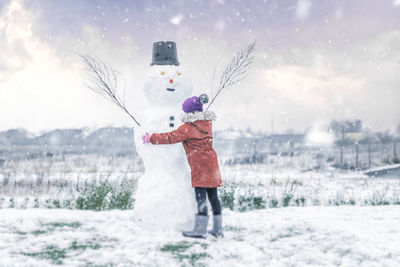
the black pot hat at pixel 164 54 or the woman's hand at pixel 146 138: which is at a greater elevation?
the black pot hat at pixel 164 54

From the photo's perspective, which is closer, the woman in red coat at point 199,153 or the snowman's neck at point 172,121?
the woman in red coat at point 199,153

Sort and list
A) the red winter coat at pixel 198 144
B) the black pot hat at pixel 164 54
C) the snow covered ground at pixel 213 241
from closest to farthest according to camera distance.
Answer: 1. the snow covered ground at pixel 213 241
2. the red winter coat at pixel 198 144
3. the black pot hat at pixel 164 54

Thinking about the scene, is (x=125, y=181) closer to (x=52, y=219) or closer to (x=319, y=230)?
(x=52, y=219)

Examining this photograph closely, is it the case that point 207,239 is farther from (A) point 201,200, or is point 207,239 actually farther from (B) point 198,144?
(B) point 198,144

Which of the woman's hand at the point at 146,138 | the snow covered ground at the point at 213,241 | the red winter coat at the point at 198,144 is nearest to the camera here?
the snow covered ground at the point at 213,241

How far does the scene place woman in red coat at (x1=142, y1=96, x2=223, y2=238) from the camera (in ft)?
16.7

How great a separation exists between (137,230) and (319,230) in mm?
2558

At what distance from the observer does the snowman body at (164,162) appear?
17.6 ft

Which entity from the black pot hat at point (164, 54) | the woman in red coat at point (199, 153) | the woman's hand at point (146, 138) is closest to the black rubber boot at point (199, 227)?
the woman in red coat at point (199, 153)

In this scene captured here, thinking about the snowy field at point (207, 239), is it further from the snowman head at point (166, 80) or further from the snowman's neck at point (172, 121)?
the snowman head at point (166, 80)

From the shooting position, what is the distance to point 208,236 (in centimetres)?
526

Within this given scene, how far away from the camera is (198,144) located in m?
5.16

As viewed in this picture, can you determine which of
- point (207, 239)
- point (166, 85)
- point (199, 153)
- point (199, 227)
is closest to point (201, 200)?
point (199, 227)

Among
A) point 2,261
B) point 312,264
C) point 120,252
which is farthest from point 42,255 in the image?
point 312,264
